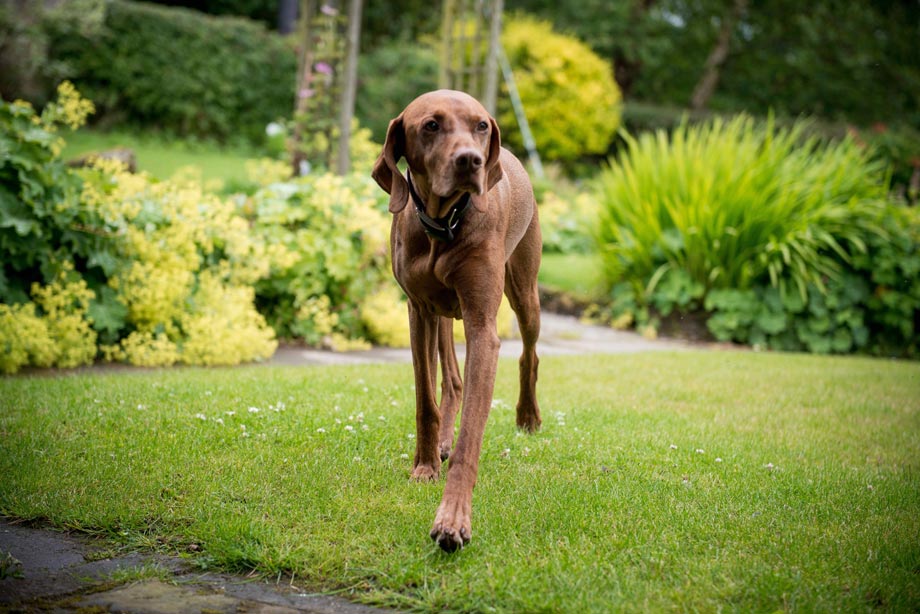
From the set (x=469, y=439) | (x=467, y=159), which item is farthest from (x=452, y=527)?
(x=467, y=159)

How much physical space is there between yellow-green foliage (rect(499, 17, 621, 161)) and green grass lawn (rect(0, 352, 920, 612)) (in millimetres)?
12454

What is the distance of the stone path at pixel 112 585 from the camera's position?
2.32m

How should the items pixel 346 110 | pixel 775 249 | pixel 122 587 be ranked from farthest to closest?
pixel 346 110, pixel 775 249, pixel 122 587

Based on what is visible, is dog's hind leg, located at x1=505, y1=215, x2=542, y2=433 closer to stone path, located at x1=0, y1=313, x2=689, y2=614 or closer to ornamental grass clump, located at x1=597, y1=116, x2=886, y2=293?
stone path, located at x1=0, y1=313, x2=689, y2=614

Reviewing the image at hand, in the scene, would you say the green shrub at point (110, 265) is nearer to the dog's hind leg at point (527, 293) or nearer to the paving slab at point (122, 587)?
the dog's hind leg at point (527, 293)

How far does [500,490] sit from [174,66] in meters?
14.5

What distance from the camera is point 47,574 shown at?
2.50 m

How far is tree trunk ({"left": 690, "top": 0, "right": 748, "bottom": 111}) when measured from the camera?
2308 cm

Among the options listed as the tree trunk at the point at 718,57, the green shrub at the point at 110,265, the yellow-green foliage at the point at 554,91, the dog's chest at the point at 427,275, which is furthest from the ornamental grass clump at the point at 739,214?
the tree trunk at the point at 718,57

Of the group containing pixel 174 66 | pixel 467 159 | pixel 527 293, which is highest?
pixel 174 66

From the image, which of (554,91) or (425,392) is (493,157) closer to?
(425,392)

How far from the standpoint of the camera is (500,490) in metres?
3.27

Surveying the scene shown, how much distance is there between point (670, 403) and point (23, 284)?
404 centimetres

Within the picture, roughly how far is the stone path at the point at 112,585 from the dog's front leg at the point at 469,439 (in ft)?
1.30
